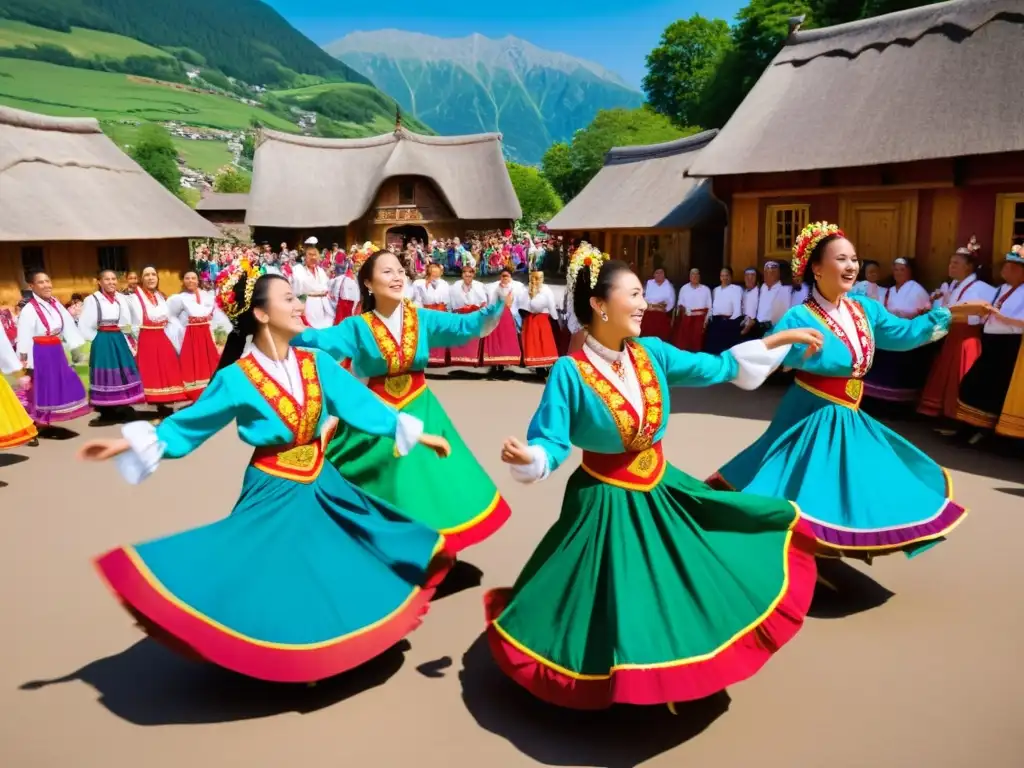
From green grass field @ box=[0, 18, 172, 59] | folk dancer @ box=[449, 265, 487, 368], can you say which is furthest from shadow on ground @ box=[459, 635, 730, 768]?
green grass field @ box=[0, 18, 172, 59]

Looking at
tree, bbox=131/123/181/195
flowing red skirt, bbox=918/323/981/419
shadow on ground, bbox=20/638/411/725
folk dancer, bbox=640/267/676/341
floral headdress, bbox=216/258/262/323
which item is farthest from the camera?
tree, bbox=131/123/181/195

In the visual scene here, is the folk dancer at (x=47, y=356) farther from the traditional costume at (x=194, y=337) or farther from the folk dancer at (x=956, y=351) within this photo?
the folk dancer at (x=956, y=351)

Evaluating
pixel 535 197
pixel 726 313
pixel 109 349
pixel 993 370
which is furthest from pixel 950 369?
pixel 535 197

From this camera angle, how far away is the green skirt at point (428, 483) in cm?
420

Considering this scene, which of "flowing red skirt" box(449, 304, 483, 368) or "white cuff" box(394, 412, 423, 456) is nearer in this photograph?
"white cuff" box(394, 412, 423, 456)

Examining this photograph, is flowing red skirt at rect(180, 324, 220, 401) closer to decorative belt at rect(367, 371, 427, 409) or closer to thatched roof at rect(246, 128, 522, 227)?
decorative belt at rect(367, 371, 427, 409)

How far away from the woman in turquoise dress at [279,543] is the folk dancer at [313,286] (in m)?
7.34

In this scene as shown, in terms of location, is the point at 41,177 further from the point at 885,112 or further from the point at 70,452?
the point at 885,112

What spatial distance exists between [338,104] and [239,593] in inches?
4292

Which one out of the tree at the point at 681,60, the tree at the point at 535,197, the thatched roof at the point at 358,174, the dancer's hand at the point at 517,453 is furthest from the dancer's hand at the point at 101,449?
the tree at the point at 681,60

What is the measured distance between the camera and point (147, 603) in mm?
3004

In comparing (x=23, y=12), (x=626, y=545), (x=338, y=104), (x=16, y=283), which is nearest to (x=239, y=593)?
(x=626, y=545)

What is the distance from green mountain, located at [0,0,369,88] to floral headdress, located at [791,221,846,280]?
98.4m

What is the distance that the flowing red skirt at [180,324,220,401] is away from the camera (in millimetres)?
9432
